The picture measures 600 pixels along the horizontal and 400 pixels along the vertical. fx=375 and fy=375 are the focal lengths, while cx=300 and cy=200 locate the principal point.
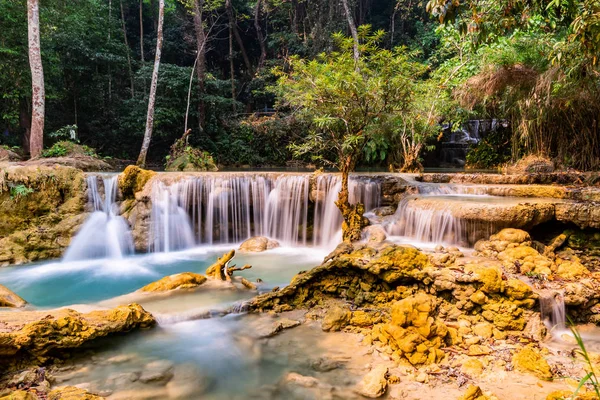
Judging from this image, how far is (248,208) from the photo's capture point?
10.5 m

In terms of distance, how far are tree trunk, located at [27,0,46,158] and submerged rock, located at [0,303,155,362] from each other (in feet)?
30.9

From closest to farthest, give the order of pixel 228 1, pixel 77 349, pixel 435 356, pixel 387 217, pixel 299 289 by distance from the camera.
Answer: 1. pixel 435 356
2. pixel 77 349
3. pixel 299 289
4. pixel 387 217
5. pixel 228 1

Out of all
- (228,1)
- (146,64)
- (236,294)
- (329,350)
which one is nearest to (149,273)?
(236,294)

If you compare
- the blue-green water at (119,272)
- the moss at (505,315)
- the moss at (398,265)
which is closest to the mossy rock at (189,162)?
the blue-green water at (119,272)

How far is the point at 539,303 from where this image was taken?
4660 millimetres

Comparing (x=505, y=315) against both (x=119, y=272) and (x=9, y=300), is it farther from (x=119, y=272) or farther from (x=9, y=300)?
(x=119, y=272)

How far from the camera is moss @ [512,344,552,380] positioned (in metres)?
3.62

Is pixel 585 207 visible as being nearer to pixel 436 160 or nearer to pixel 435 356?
pixel 435 356

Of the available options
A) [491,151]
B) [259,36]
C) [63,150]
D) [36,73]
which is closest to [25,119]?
[63,150]

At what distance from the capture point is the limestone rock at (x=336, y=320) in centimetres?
477

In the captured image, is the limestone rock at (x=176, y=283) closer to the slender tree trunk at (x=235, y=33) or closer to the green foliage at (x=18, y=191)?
the green foliage at (x=18, y=191)

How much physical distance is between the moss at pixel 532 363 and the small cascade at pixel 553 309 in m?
0.96

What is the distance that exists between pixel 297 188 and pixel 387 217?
2.69 m

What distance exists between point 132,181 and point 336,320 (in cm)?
743
